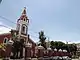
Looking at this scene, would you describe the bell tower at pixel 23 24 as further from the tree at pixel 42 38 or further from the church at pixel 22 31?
the tree at pixel 42 38

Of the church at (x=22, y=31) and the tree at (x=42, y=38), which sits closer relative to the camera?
the church at (x=22, y=31)

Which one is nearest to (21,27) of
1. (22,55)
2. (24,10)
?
(24,10)

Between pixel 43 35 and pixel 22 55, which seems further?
pixel 43 35

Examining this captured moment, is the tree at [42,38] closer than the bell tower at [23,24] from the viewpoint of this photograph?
No

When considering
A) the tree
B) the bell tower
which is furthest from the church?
the tree

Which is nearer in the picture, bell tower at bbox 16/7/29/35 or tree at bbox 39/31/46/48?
bell tower at bbox 16/7/29/35

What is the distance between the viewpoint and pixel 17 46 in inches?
1452

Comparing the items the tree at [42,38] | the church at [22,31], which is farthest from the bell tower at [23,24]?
the tree at [42,38]

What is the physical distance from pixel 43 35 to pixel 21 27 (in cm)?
1276

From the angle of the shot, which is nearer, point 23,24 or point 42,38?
point 23,24

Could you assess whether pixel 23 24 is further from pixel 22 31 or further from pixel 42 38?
pixel 42 38

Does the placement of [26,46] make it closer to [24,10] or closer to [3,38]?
[3,38]

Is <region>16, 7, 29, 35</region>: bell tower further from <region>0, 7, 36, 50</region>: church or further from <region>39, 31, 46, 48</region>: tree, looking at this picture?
<region>39, 31, 46, 48</region>: tree

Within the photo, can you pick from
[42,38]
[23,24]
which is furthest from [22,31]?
[42,38]
